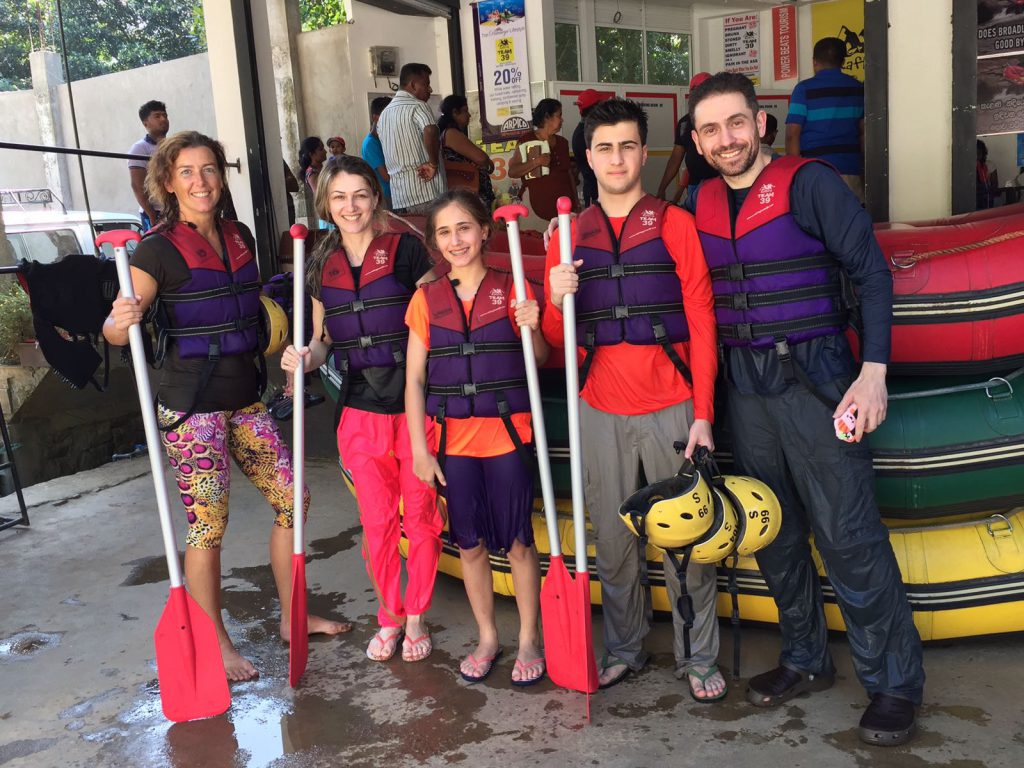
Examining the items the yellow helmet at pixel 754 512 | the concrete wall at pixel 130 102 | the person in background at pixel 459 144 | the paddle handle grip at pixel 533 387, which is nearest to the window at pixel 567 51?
the person in background at pixel 459 144

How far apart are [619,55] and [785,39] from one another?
186cm

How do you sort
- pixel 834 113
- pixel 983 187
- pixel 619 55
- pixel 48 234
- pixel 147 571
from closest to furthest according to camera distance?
pixel 147 571 → pixel 834 113 → pixel 983 187 → pixel 48 234 → pixel 619 55

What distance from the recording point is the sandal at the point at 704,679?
2566mm

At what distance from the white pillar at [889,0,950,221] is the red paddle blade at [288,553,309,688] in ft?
10.1

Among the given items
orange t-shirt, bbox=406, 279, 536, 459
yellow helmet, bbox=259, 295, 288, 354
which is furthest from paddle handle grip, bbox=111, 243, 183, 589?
orange t-shirt, bbox=406, 279, 536, 459

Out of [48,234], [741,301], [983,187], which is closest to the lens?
[741,301]

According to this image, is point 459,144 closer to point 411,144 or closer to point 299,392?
point 411,144

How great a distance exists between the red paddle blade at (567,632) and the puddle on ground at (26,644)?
184 cm

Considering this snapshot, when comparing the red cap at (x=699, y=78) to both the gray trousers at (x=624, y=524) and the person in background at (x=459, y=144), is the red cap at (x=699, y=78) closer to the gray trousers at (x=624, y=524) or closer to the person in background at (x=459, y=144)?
the gray trousers at (x=624, y=524)

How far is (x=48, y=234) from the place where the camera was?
7.48 m

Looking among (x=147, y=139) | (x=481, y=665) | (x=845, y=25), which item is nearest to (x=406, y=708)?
(x=481, y=665)

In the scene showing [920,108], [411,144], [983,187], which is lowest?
[983,187]

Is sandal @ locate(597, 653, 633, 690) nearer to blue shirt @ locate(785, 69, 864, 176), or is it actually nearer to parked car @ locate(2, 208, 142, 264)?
blue shirt @ locate(785, 69, 864, 176)

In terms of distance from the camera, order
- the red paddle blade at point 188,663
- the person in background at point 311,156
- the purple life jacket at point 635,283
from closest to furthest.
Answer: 1. the purple life jacket at point 635,283
2. the red paddle blade at point 188,663
3. the person in background at point 311,156
